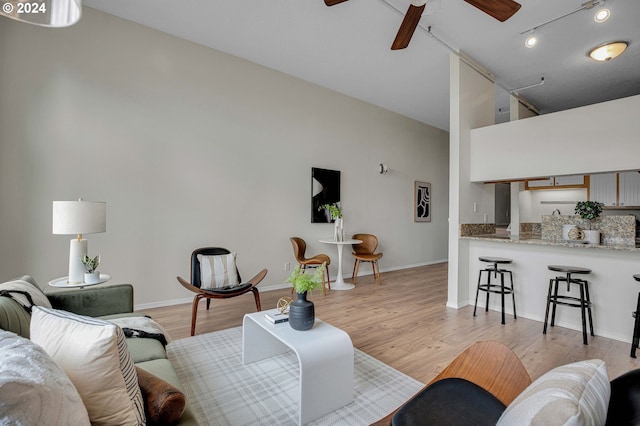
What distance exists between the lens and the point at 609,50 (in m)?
3.66

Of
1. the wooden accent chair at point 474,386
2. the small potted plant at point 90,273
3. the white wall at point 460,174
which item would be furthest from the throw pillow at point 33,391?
the white wall at point 460,174

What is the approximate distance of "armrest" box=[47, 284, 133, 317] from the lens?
2090 mm

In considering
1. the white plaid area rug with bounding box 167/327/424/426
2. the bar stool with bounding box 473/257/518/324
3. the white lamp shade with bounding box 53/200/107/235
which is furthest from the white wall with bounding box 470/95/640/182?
the white lamp shade with bounding box 53/200/107/235

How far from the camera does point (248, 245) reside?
173 inches

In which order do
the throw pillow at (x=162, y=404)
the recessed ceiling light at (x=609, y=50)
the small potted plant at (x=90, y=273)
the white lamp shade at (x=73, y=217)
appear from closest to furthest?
the throw pillow at (x=162, y=404), the white lamp shade at (x=73, y=217), the small potted plant at (x=90, y=273), the recessed ceiling light at (x=609, y=50)

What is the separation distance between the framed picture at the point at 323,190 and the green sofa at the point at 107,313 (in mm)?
3177

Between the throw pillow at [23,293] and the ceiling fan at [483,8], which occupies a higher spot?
the ceiling fan at [483,8]

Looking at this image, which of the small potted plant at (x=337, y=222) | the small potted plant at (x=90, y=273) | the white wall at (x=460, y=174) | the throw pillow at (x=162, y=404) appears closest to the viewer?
the throw pillow at (x=162, y=404)

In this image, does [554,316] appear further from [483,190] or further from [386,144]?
[386,144]

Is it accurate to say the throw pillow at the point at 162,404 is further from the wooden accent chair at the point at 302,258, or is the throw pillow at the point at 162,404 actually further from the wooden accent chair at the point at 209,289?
the wooden accent chair at the point at 302,258

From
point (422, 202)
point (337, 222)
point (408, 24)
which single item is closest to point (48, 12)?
point (408, 24)

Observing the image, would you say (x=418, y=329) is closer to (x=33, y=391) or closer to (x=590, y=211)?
(x=590, y=211)

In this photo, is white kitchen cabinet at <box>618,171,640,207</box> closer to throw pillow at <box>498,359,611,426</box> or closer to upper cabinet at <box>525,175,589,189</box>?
upper cabinet at <box>525,175,589,189</box>

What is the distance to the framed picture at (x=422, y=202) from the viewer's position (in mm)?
6852
